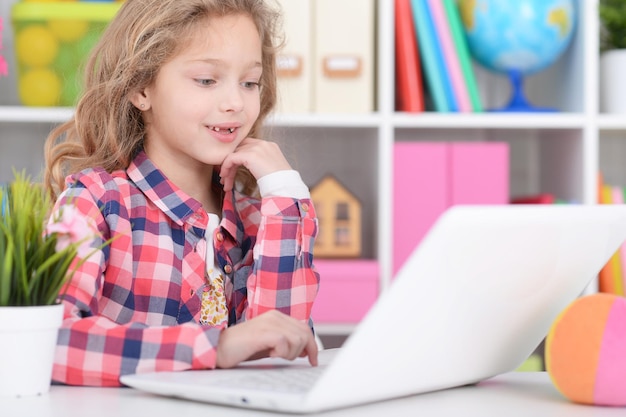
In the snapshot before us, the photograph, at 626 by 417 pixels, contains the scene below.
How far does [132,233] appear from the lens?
124 centimetres

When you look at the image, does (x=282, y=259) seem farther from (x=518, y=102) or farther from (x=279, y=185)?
(x=518, y=102)

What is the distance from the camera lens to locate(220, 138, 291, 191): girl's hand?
4.22ft

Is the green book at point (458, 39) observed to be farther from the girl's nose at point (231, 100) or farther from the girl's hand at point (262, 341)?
the girl's hand at point (262, 341)

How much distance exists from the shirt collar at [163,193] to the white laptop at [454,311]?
1.47 feet

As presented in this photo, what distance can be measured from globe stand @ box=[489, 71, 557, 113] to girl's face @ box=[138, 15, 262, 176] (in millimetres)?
1179

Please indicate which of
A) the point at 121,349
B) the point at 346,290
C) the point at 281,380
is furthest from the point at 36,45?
the point at 281,380

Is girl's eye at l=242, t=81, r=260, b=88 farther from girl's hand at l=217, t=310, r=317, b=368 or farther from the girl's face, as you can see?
girl's hand at l=217, t=310, r=317, b=368

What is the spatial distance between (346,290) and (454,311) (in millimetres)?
1563

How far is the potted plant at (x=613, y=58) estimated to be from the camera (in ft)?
7.61

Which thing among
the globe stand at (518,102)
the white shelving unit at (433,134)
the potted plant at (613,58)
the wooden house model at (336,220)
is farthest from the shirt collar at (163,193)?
the potted plant at (613,58)

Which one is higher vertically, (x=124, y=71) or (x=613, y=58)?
(x=613, y=58)

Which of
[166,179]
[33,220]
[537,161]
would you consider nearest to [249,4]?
[166,179]

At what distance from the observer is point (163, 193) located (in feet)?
4.19

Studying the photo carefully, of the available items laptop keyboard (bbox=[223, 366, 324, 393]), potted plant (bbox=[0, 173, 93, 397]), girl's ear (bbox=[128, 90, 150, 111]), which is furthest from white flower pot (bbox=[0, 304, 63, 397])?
girl's ear (bbox=[128, 90, 150, 111])
